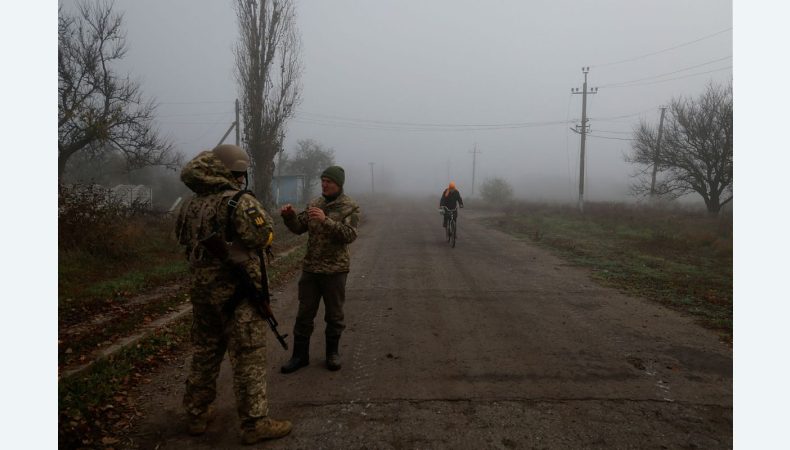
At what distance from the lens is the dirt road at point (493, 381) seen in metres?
3.03

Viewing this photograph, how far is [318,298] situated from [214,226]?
5.10 ft

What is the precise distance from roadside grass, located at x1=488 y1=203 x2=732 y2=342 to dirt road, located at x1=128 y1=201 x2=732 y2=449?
0.78 metres

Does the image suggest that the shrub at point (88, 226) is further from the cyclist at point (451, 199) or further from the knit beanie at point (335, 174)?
the cyclist at point (451, 199)

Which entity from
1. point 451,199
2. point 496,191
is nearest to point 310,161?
point 496,191

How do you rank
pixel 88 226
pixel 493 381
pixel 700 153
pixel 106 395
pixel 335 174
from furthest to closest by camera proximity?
pixel 700 153 < pixel 88 226 < pixel 335 174 < pixel 493 381 < pixel 106 395

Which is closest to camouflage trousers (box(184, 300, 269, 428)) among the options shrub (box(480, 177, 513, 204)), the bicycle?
the bicycle

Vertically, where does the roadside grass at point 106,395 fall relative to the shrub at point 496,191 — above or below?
below

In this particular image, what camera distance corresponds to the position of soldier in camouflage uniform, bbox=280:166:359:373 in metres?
4.07

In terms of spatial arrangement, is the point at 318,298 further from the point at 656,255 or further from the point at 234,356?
the point at 656,255

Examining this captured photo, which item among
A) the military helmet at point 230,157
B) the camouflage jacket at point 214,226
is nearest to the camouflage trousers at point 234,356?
the camouflage jacket at point 214,226

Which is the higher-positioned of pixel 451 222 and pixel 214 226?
pixel 214 226

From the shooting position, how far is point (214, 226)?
288 cm

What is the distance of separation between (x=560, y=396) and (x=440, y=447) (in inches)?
48.8

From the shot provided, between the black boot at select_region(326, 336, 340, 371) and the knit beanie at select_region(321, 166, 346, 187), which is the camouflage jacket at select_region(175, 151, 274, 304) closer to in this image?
the knit beanie at select_region(321, 166, 346, 187)
